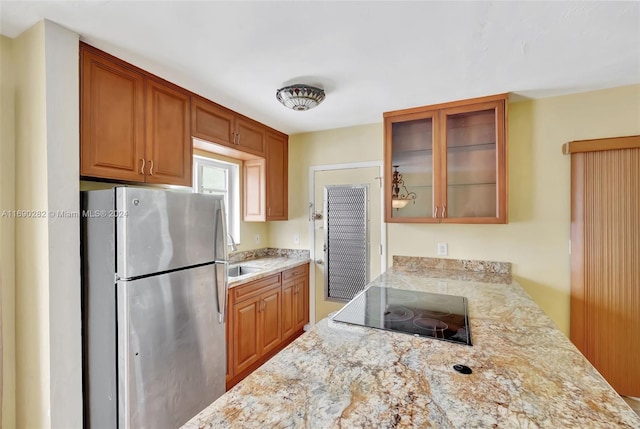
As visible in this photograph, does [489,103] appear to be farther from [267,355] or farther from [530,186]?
[267,355]

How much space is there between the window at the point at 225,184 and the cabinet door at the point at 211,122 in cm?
41

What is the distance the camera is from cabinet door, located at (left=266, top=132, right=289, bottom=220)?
9.79 ft

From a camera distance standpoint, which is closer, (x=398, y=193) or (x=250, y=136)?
(x=398, y=193)

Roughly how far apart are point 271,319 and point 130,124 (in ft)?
6.19

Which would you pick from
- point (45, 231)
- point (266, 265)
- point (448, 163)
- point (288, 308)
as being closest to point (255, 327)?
point (288, 308)

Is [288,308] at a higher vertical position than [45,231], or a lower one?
lower

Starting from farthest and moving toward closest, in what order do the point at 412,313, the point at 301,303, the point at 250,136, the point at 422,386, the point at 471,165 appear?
the point at 301,303
the point at 250,136
the point at 471,165
the point at 412,313
the point at 422,386

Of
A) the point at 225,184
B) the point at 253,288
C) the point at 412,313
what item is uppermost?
the point at 225,184

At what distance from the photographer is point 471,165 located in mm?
2311

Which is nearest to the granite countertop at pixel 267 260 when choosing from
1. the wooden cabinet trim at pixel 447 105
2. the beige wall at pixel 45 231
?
the beige wall at pixel 45 231

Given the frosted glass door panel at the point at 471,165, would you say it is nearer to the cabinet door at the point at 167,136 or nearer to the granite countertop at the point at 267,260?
the granite countertop at the point at 267,260

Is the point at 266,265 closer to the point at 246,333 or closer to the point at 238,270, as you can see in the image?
the point at 238,270

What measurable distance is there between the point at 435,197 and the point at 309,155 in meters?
1.46

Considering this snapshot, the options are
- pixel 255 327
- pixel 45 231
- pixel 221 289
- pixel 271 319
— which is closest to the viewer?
pixel 45 231
